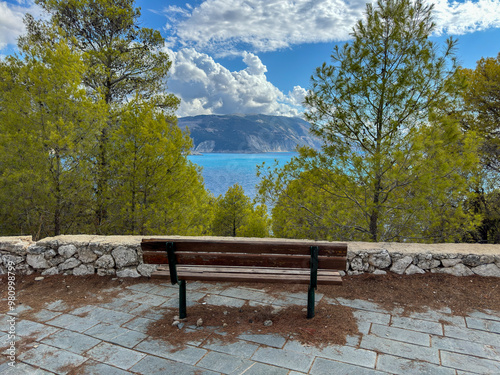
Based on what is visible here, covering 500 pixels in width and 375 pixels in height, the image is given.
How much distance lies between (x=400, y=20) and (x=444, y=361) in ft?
17.5

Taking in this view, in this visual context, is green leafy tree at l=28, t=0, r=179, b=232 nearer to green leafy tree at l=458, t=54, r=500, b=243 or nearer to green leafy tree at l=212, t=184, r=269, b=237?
green leafy tree at l=212, t=184, r=269, b=237

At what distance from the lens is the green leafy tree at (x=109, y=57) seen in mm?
9773

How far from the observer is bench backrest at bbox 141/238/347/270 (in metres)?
2.88

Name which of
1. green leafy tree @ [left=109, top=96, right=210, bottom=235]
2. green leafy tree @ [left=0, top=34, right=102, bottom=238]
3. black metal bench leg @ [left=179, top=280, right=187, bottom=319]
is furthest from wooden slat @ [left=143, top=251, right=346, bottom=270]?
green leafy tree @ [left=109, top=96, right=210, bottom=235]

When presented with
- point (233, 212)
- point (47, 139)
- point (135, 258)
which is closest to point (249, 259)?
point (135, 258)

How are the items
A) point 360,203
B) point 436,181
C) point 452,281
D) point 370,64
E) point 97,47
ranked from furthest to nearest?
point 97,47
point 360,203
point 370,64
point 436,181
point 452,281

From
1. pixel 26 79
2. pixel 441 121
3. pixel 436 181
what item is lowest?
pixel 436 181

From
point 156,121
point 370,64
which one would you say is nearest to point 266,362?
point 370,64

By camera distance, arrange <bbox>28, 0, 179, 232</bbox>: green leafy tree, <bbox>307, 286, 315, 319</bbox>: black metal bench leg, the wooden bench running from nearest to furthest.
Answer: the wooden bench → <bbox>307, 286, 315, 319</bbox>: black metal bench leg → <bbox>28, 0, 179, 232</bbox>: green leafy tree

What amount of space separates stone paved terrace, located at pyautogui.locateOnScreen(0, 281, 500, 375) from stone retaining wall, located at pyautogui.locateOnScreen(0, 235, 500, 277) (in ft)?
2.86

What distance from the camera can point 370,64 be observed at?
569 cm

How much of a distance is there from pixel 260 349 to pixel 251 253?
80 cm

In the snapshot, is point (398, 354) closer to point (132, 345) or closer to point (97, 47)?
point (132, 345)

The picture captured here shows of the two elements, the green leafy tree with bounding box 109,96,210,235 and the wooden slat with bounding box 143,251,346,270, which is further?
the green leafy tree with bounding box 109,96,210,235
